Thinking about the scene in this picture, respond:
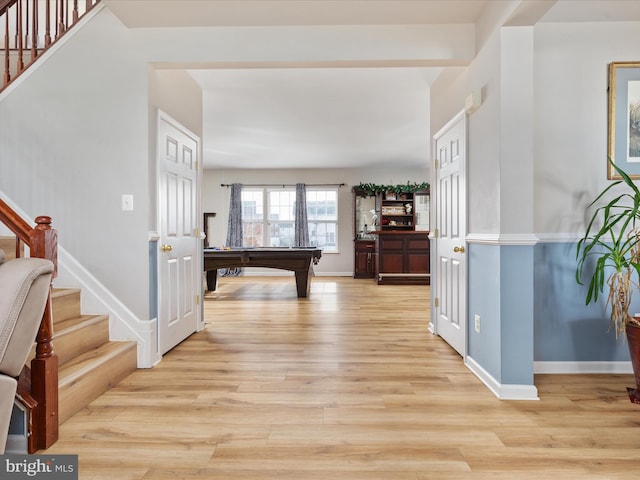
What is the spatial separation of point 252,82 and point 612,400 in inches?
153

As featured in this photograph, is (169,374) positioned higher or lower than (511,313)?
lower

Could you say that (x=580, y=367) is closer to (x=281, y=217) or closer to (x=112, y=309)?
(x=112, y=309)

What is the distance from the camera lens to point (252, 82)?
4.03 metres

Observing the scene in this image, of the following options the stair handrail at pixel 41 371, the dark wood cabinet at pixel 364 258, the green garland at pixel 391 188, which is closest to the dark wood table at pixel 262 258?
the dark wood cabinet at pixel 364 258

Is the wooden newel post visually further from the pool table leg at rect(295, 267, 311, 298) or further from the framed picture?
the pool table leg at rect(295, 267, 311, 298)

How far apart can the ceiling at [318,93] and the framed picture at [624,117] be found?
1.20 ft

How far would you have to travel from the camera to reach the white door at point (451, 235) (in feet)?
9.97

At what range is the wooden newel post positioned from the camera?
178 cm

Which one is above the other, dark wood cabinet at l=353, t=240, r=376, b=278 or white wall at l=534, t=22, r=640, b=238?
white wall at l=534, t=22, r=640, b=238

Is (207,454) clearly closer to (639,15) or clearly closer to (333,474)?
(333,474)

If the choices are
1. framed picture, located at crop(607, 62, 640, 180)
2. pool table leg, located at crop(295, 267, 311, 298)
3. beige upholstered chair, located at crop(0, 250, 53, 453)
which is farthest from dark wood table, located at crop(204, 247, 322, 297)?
beige upholstered chair, located at crop(0, 250, 53, 453)

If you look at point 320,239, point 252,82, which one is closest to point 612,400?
point 252,82

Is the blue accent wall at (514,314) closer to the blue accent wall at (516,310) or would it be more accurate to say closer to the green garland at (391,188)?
the blue accent wall at (516,310)

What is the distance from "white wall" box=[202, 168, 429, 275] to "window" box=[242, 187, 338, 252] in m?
0.20
